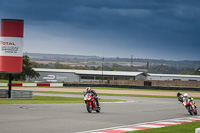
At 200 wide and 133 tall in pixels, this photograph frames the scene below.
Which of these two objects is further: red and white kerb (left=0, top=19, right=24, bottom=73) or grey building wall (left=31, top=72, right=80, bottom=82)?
grey building wall (left=31, top=72, right=80, bottom=82)

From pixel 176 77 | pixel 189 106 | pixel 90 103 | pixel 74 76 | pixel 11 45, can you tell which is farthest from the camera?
pixel 176 77

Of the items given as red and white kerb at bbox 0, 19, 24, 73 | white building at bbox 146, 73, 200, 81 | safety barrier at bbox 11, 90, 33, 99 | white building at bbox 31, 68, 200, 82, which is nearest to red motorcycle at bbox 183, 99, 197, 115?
A: red and white kerb at bbox 0, 19, 24, 73

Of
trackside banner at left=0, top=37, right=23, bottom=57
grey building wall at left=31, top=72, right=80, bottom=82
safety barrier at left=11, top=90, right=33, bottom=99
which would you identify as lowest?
safety barrier at left=11, top=90, right=33, bottom=99

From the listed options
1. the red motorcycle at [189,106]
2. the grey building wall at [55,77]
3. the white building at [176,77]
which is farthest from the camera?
the white building at [176,77]

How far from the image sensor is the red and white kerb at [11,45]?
34.0 metres

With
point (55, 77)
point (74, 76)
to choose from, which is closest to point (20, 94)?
point (55, 77)

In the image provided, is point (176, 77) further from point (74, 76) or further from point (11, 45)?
point (11, 45)

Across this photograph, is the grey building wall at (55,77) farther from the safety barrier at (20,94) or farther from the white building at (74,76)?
the safety barrier at (20,94)

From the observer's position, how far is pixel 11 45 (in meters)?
34.2

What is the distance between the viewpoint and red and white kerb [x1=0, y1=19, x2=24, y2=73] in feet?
112

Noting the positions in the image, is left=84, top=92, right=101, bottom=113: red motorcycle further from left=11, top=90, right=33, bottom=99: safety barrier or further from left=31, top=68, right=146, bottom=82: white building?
left=31, top=68, right=146, bottom=82: white building

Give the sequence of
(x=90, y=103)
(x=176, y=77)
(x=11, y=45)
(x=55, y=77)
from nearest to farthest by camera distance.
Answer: (x=90, y=103)
(x=11, y=45)
(x=55, y=77)
(x=176, y=77)

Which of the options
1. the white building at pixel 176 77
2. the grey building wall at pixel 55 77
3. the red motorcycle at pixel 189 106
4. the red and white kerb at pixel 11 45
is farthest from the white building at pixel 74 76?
the red motorcycle at pixel 189 106

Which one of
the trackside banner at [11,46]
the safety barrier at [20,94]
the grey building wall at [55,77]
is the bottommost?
the safety barrier at [20,94]
